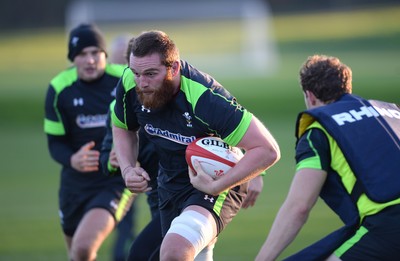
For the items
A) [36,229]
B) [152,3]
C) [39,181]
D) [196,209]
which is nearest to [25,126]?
[39,181]

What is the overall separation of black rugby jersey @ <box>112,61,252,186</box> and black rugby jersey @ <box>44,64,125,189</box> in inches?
77.5

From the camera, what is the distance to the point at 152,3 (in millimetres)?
40844

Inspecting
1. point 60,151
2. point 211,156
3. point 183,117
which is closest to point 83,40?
point 60,151

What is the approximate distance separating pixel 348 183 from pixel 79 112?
411 cm

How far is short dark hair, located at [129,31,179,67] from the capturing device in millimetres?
5836

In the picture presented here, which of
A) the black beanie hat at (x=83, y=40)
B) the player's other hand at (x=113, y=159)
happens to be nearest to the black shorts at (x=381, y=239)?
the player's other hand at (x=113, y=159)

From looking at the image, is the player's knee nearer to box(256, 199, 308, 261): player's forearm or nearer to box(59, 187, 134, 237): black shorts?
box(256, 199, 308, 261): player's forearm

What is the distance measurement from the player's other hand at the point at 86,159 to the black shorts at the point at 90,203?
0.36 metres

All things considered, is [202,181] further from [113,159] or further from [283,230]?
[113,159]

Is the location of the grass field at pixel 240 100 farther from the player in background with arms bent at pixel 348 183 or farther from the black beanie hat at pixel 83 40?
the player in background with arms bent at pixel 348 183

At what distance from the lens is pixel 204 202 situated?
6.03 meters

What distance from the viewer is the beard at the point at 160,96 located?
592 centimetres

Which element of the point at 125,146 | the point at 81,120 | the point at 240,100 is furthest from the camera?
the point at 240,100

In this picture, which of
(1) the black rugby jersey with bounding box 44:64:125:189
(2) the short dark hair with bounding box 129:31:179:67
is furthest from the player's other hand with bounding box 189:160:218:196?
(1) the black rugby jersey with bounding box 44:64:125:189
